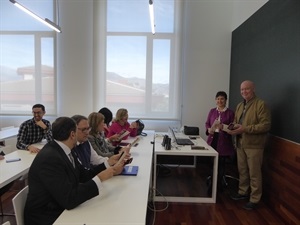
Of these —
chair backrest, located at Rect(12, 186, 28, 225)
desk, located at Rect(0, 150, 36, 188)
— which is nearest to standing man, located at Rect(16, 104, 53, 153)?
desk, located at Rect(0, 150, 36, 188)

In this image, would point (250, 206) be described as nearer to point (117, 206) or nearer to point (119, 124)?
point (119, 124)

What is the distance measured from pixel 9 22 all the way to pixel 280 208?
6216mm

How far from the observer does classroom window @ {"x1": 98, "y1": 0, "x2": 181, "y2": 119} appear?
5.23 meters

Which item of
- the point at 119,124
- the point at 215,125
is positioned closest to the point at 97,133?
the point at 119,124

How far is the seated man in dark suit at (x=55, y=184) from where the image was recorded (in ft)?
4.85

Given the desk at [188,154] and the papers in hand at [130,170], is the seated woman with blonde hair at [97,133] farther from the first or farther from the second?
the desk at [188,154]

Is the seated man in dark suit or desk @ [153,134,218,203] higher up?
the seated man in dark suit

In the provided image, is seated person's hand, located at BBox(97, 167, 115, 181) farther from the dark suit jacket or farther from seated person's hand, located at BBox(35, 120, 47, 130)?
seated person's hand, located at BBox(35, 120, 47, 130)

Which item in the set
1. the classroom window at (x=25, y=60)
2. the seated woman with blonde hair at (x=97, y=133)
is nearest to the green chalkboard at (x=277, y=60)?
the seated woman with blonde hair at (x=97, y=133)

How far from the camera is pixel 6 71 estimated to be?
5.46 meters

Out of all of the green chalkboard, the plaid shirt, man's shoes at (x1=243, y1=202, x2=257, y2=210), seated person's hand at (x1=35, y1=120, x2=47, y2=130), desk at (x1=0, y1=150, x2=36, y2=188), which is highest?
the green chalkboard

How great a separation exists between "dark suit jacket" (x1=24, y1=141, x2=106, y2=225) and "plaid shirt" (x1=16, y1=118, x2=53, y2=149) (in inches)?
71.3

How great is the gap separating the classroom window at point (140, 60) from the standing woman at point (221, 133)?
5.02 ft

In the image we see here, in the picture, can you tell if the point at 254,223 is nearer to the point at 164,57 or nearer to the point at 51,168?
the point at 51,168
